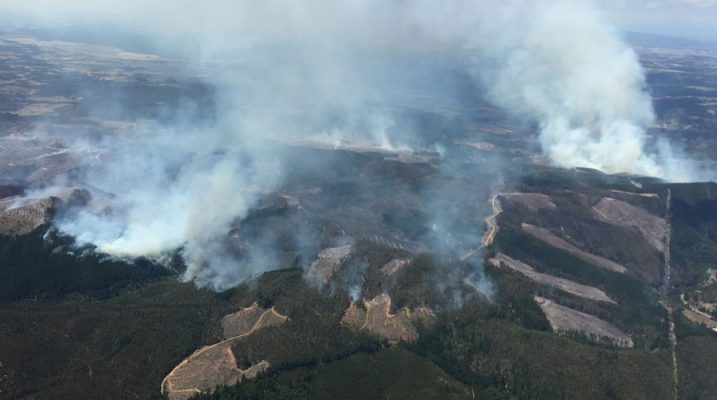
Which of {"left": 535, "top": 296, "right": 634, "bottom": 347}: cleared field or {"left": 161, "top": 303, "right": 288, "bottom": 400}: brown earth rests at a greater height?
{"left": 535, "top": 296, "right": 634, "bottom": 347}: cleared field

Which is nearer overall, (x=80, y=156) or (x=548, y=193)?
(x=548, y=193)

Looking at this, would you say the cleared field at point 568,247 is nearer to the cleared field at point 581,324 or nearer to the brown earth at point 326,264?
the cleared field at point 581,324

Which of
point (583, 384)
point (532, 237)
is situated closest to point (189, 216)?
point (532, 237)

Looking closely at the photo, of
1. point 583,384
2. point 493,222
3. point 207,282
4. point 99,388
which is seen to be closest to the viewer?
point 99,388

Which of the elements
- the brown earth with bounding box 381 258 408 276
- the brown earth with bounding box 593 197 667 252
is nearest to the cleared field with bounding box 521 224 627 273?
the brown earth with bounding box 593 197 667 252

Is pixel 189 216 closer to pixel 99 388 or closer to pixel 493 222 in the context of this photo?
pixel 99 388

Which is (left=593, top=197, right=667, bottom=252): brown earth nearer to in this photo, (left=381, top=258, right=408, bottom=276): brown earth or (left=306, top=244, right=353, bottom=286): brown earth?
(left=381, top=258, right=408, bottom=276): brown earth

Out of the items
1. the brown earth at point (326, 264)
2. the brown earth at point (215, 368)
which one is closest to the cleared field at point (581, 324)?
the brown earth at point (326, 264)
